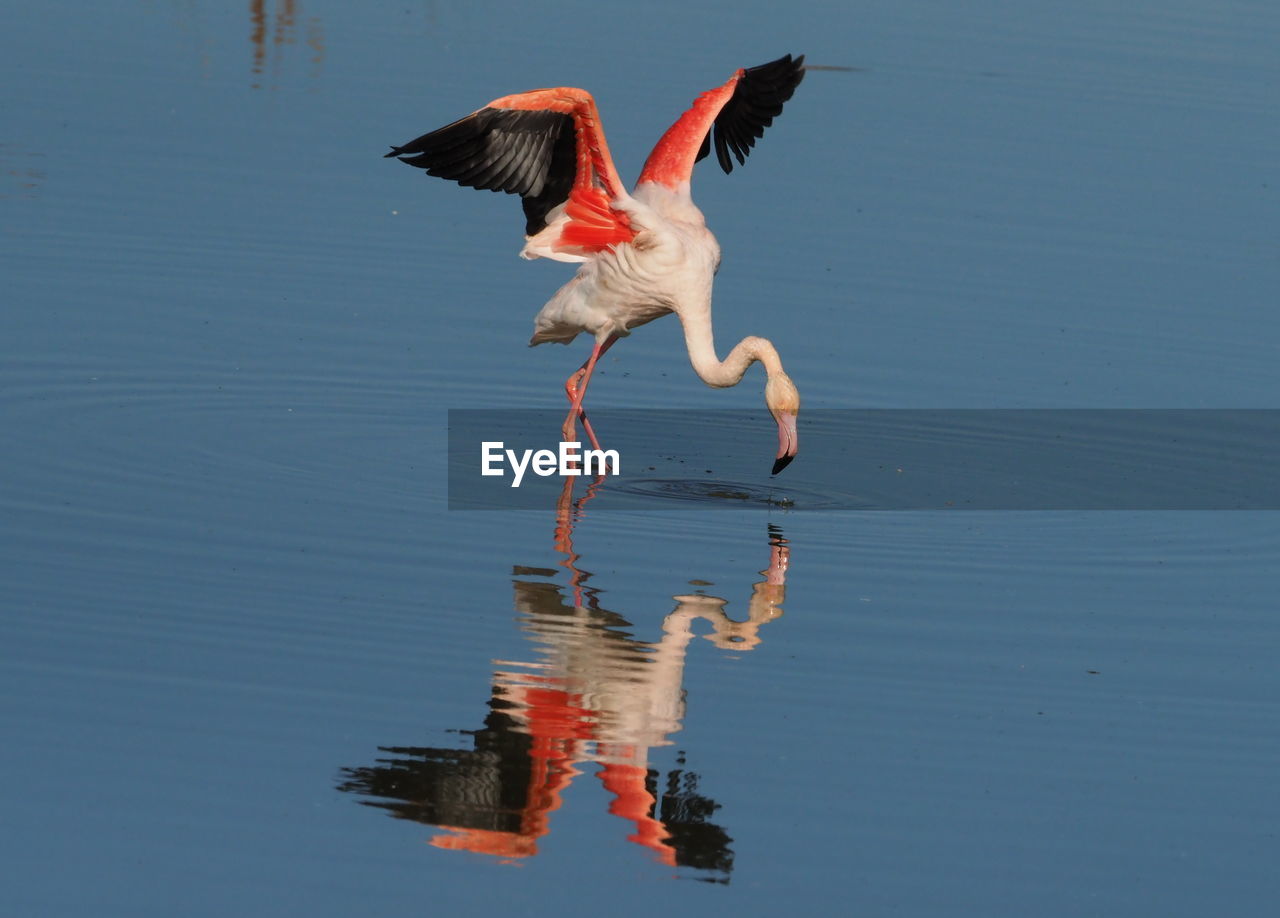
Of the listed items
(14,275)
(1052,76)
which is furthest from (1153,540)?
(1052,76)

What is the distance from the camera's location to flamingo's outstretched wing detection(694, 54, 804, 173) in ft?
42.3

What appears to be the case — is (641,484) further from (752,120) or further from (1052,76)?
(1052,76)

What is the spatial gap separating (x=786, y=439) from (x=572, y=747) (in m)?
3.65

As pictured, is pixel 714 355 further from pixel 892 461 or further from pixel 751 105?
pixel 751 105

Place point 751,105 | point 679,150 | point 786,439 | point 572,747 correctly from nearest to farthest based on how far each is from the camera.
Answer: point 572,747 < point 786,439 < point 679,150 < point 751,105

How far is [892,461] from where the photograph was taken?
12.0 metres

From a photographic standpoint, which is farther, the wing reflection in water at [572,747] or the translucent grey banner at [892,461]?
the translucent grey banner at [892,461]

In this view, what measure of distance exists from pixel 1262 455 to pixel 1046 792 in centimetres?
535

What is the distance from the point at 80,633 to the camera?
27.7 ft

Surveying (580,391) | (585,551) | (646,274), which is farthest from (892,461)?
(585,551)

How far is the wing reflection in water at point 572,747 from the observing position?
691 centimetres

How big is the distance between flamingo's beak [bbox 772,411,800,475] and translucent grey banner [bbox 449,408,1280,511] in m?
0.25

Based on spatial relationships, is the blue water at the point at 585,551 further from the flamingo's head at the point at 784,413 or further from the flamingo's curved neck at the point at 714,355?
the flamingo's curved neck at the point at 714,355

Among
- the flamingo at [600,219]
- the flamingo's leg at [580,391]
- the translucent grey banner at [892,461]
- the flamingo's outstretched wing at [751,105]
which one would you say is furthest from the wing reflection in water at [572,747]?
the flamingo's outstretched wing at [751,105]
